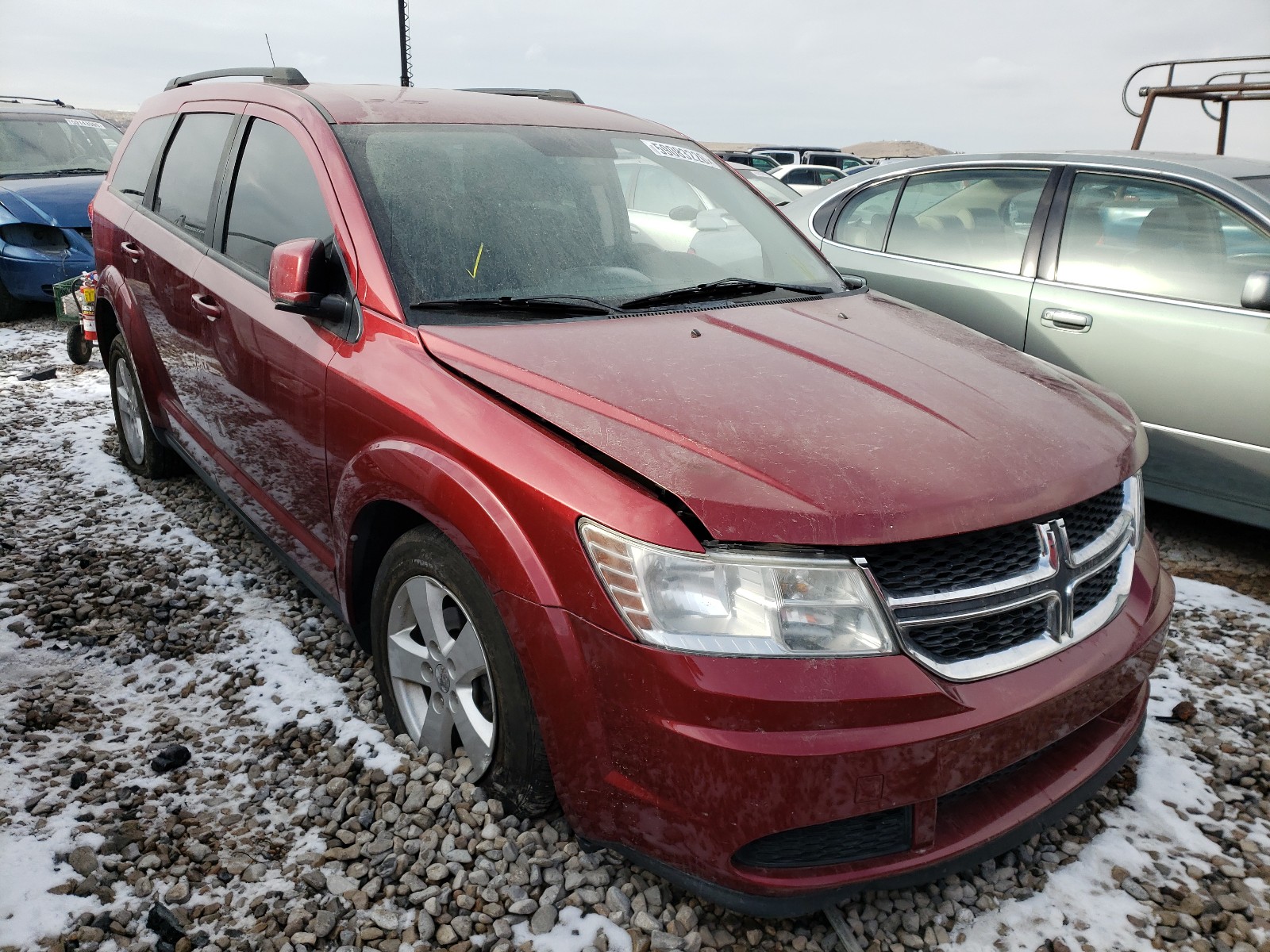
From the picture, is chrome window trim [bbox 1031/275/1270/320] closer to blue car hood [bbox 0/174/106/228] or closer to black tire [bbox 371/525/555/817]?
black tire [bbox 371/525/555/817]

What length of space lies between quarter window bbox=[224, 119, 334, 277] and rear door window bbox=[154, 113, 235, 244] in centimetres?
28

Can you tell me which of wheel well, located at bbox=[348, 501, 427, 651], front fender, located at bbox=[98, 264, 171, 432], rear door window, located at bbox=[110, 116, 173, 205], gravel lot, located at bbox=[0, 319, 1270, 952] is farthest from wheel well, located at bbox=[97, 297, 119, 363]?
wheel well, located at bbox=[348, 501, 427, 651]

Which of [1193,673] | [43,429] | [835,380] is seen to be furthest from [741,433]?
[43,429]

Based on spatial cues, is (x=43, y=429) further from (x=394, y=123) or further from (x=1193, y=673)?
(x=1193, y=673)

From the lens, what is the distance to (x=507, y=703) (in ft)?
6.82

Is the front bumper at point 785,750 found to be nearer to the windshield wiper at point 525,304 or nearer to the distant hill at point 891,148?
the windshield wiper at point 525,304

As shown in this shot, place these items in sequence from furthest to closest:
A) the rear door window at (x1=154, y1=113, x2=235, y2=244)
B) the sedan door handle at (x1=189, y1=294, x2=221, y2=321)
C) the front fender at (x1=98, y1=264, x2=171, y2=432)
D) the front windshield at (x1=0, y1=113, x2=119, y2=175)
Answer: the front windshield at (x1=0, y1=113, x2=119, y2=175) → the front fender at (x1=98, y1=264, x2=171, y2=432) → the rear door window at (x1=154, y1=113, x2=235, y2=244) → the sedan door handle at (x1=189, y1=294, x2=221, y2=321)

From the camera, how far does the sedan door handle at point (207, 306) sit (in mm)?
3205

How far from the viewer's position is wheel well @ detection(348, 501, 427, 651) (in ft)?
8.01

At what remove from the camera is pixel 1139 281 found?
4.12m

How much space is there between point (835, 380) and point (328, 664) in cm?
190

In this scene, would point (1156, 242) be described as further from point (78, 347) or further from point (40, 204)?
point (40, 204)

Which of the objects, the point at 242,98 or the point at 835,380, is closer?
the point at 835,380

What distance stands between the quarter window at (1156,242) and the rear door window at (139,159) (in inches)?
160
